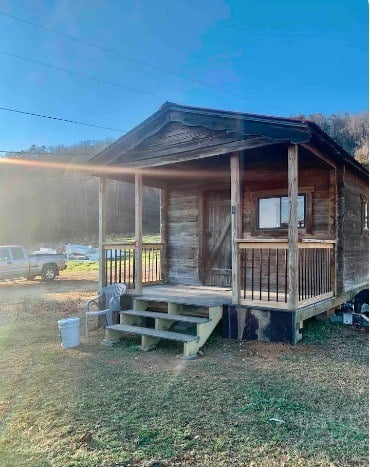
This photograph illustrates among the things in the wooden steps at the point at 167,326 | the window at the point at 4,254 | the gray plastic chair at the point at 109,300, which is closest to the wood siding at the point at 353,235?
the wooden steps at the point at 167,326

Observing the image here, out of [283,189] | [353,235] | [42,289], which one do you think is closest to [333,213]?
[283,189]

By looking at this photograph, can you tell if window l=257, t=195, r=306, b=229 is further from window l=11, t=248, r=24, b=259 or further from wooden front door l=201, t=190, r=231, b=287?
window l=11, t=248, r=24, b=259

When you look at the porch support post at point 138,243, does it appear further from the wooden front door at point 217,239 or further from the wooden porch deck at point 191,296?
the wooden front door at point 217,239

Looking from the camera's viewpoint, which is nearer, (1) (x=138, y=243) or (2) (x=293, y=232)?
(2) (x=293, y=232)

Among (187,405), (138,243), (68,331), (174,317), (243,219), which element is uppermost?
(243,219)

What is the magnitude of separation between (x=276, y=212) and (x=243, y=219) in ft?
2.49

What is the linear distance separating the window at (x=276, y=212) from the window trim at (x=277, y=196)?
5 cm

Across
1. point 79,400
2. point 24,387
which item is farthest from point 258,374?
point 24,387

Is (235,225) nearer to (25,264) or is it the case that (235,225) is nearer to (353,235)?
(353,235)

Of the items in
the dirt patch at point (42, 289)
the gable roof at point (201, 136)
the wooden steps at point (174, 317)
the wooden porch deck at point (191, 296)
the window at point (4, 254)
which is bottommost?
the dirt patch at point (42, 289)

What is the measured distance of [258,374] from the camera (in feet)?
14.2

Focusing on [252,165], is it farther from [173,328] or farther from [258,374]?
[258,374]

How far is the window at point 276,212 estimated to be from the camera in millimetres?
7480

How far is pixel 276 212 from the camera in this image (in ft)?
25.2
